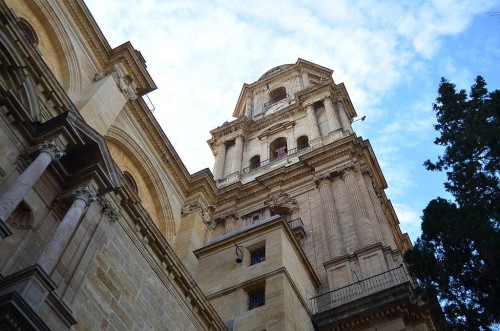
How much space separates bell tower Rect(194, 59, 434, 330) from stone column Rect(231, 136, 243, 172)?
7 cm

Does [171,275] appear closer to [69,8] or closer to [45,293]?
[45,293]

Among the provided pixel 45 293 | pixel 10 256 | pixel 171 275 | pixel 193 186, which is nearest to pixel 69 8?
pixel 193 186

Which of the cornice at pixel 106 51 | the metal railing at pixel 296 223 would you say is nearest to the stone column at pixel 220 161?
the cornice at pixel 106 51

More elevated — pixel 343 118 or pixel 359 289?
pixel 343 118

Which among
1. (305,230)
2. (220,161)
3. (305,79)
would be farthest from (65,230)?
(305,79)

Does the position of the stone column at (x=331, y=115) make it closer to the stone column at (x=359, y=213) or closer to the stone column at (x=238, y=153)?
the stone column at (x=238, y=153)

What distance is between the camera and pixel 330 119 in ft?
107

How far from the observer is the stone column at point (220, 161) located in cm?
3338

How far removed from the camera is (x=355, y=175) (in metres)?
25.4

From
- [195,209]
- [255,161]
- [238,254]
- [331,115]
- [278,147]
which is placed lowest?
[238,254]

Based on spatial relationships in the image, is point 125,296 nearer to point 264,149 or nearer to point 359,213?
point 359,213

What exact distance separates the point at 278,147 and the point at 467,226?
24.4 metres

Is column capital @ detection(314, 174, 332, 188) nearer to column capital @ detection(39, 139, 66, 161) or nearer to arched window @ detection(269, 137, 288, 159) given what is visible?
arched window @ detection(269, 137, 288, 159)

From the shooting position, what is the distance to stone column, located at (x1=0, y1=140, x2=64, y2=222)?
9328 mm
